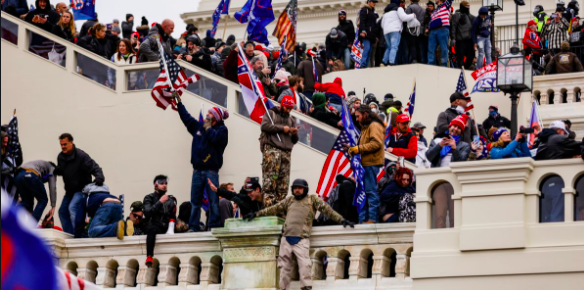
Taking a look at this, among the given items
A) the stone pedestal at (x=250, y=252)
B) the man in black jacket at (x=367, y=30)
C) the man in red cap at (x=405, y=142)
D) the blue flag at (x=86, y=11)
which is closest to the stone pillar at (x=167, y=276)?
the stone pedestal at (x=250, y=252)

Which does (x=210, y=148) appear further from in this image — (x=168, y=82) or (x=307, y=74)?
(x=307, y=74)

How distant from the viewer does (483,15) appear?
77.1 ft

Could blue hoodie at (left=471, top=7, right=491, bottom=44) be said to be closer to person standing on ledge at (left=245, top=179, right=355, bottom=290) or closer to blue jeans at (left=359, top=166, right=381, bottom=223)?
blue jeans at (left=359, top=166, right=381, bottom=223)

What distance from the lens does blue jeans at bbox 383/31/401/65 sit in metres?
23.6

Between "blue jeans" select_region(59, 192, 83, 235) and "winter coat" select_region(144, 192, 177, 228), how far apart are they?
131 cm

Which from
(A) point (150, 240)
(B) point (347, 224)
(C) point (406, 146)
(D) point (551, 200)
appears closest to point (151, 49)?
(C) point (406, 146)

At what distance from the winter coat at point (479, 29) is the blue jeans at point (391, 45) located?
1488 millimetres

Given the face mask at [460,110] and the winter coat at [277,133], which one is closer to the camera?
the winter coat at [277,133]

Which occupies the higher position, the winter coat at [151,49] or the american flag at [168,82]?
the winter coat at [151,49]

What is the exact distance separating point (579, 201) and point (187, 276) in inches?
178

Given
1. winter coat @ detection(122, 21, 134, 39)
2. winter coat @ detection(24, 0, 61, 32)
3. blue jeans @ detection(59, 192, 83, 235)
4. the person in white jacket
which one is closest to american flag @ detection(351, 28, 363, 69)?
the person in white jacket

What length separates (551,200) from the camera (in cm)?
1198

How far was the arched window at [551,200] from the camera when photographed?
11883 mm

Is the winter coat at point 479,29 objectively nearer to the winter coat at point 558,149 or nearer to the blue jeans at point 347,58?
the blue jeans at point 347,58
